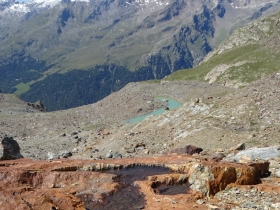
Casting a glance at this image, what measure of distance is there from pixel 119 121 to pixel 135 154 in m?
42.6

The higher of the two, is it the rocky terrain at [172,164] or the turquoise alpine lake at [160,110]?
the rocky terrain at [172,164]

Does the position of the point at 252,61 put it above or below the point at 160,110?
above

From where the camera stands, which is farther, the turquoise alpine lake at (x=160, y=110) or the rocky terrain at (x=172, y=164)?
the turquoise alpine lake at (x=160, y=110)

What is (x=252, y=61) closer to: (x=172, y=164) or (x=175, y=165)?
(x=172, y=164)

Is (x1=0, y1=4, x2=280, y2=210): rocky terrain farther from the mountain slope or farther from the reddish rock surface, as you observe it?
the mountain slope

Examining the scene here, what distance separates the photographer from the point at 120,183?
26.2 meters

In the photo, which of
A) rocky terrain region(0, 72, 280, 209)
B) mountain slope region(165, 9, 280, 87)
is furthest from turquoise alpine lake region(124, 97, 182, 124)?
mountain slope region(165, 9, 280, 87)

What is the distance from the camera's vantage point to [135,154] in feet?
138

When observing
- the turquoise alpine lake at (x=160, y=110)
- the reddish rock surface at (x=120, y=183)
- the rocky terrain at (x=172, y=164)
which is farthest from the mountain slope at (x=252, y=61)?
the reddish rock surface at (x=120, y=183)

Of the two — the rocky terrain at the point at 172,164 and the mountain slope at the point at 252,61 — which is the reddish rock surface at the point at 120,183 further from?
the mountain slope at the point at 252,61

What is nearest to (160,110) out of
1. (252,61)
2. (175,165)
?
(175,165)

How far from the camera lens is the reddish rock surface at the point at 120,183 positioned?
70.2 ft

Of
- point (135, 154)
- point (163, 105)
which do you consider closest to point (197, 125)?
point (135, 154)

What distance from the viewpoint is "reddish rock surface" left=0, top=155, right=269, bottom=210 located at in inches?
842
